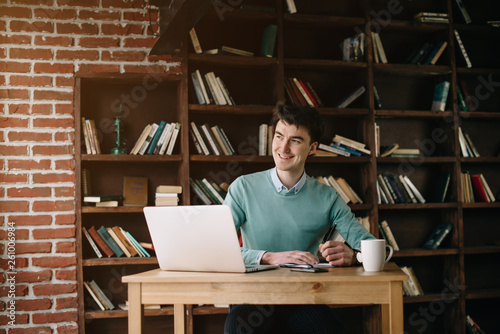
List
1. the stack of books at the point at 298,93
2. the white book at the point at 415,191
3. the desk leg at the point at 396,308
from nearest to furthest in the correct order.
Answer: the desk leg at the point at 396,308 → the stack of books at the point at 298,93 → the white book at the point at 415,191

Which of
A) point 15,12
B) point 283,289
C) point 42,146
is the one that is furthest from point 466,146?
point 15,12

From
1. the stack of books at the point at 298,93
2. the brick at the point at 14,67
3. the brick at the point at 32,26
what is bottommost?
the stack of books at the point at 298,93

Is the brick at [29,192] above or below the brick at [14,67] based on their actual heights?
below

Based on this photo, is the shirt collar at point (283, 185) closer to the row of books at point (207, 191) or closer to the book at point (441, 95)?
the row of books at point (207, 191)

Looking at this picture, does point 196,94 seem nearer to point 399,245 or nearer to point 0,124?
point 0,124

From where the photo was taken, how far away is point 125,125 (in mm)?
3268

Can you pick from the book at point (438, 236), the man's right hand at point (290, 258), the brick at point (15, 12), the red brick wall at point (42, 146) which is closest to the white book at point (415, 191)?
the book at point (438, 236)

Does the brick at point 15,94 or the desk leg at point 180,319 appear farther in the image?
the brick at point 15,94

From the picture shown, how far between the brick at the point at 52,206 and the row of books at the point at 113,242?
17 cm

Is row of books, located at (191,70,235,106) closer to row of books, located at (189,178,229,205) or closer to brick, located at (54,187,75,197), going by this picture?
row of books, located at (189,178,229,205)

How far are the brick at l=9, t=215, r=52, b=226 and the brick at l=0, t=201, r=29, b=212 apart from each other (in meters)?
0.05

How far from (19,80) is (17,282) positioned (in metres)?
1.30

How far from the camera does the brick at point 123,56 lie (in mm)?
3112

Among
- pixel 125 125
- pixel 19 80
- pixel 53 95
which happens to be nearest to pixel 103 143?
pixel 125 125
